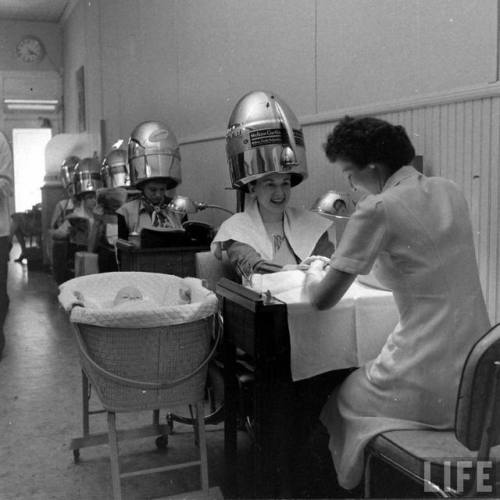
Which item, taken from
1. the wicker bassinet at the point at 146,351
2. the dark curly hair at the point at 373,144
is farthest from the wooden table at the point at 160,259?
the dark curly hair at the point at 373,144

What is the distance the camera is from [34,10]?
10.4 metres

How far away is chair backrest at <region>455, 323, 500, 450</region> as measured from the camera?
4.68 ft

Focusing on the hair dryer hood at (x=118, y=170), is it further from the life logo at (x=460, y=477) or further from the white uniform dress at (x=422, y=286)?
the life logo at (x=460, y=477)

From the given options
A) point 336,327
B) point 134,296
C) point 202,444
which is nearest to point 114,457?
point 202,444

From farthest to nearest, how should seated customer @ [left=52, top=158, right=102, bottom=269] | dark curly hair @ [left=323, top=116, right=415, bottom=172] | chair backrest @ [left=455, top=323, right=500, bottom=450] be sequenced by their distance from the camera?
seated customer @ [left=52, top=158, right=102, bottom=269]
dark curly hair @ [left=323, top=116, right=415, bottom=172]
chair backrest @ [left=455, top=323, right=500, bottom=450]

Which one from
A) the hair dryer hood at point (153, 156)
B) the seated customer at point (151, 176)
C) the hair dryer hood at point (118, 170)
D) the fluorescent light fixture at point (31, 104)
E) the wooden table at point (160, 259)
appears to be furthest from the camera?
the fluorescent light fixture at point (31, 104)

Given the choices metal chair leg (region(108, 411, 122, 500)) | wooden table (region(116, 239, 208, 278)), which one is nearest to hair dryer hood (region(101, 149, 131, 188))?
wooden table (region(116, 239, 208, 278))

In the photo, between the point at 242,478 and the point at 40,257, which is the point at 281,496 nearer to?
the point at 242,478

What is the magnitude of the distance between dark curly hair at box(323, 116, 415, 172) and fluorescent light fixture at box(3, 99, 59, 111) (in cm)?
936

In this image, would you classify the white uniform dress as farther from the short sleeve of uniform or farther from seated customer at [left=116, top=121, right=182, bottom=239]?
seated customer at [left=116, top=121, right=182, bottom=239]

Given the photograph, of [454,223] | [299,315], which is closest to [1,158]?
[299,315]

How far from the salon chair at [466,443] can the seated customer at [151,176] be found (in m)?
2.88

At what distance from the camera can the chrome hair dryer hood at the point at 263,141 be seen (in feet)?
9.94

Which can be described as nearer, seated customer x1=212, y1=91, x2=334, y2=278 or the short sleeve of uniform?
the short sleeve of uniform
